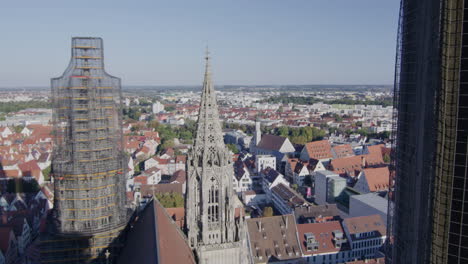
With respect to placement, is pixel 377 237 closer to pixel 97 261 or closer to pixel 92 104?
pixel 97 261

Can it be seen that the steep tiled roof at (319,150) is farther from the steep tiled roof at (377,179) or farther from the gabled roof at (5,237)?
the gabled roof at (5,237)

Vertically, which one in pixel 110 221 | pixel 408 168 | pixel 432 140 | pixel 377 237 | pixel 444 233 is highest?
pixel 432 140

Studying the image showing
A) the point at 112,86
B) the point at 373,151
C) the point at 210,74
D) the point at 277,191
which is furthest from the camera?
the point at 373,151

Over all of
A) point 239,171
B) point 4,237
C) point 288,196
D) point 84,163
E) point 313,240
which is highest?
point 84,163

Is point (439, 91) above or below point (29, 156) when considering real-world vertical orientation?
above

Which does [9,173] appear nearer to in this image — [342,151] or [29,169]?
[29,169]

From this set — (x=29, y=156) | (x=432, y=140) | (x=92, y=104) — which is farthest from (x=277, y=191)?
(x=29, y=156)

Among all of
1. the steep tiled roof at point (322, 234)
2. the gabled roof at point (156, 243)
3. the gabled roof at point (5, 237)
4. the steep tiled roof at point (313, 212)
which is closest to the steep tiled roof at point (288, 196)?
the steep tiled roof at point (313, 212)

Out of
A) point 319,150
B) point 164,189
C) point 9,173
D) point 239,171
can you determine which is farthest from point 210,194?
point 319,150
